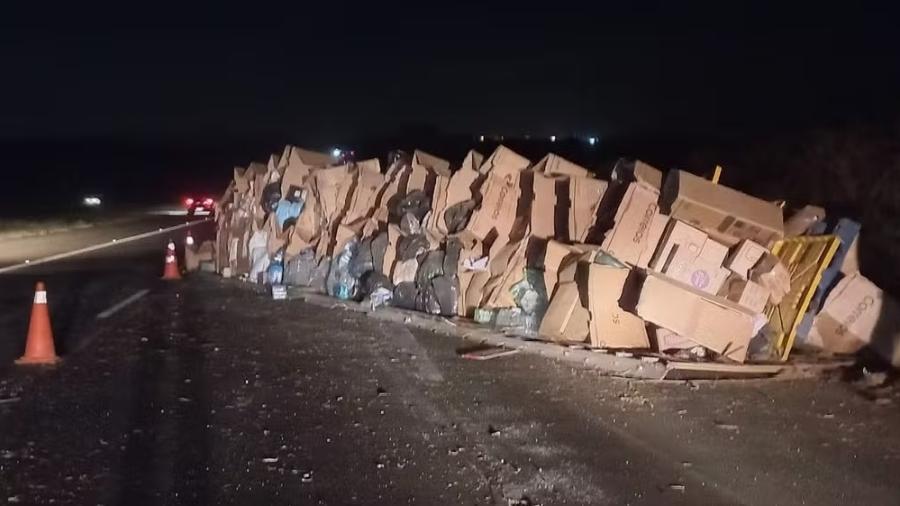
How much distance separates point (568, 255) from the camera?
11.0 meters

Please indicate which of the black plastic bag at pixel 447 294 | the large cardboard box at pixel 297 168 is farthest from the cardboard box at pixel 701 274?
the large cardboard box at pixel 297 168

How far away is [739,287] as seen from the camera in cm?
985

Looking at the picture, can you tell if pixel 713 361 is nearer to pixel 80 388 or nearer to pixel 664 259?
pixel 664 259

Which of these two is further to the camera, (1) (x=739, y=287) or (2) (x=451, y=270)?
(2) (x=451, y=270)

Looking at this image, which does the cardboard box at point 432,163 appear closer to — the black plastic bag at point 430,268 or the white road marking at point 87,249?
the black plastic bag at point 430,268

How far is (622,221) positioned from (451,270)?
2.73m

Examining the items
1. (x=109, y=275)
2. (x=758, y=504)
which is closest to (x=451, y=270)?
(x=758, y=504)

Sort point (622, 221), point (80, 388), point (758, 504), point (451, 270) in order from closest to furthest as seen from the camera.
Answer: point (758, 504), point (80, 388), point (622, 221), point (451, 270)

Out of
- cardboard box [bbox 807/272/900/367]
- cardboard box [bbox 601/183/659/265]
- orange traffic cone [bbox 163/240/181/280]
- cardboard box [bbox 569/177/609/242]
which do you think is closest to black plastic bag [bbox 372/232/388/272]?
cardboard box [bbox 569/177/609/242]

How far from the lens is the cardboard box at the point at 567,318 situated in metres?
10.5

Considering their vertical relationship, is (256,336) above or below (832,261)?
below

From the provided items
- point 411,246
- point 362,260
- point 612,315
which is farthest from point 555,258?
point 362,260

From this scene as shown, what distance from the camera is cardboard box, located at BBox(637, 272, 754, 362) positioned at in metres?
9.58

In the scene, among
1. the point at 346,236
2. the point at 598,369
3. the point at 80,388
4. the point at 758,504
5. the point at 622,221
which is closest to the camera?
the point at 758,504
